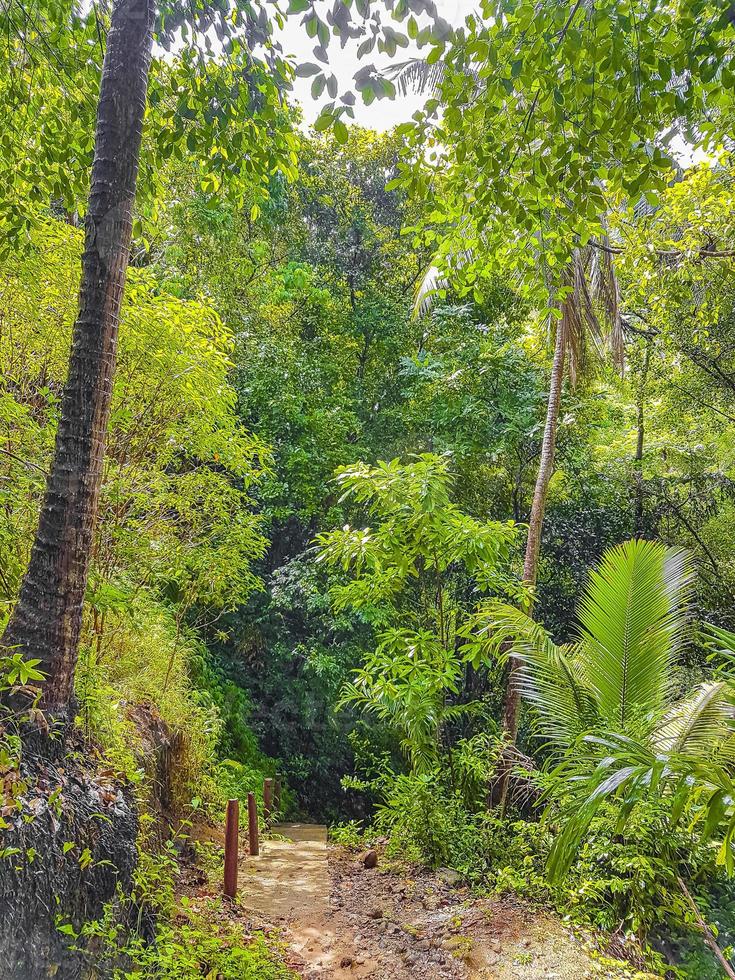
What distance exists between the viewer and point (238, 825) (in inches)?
208

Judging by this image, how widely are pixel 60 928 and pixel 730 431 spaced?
7.87 m

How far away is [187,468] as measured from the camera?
8.43m

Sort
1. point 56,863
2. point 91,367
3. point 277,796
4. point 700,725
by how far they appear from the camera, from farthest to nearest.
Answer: point 277,796 < point 700,725 < point 91,367 < point 56,863

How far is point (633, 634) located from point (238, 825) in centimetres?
354

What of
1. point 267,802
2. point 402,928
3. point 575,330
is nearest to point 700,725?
point 402,928

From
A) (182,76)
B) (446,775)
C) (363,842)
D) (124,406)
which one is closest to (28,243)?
(182,76)

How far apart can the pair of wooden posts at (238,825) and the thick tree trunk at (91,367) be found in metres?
2.18

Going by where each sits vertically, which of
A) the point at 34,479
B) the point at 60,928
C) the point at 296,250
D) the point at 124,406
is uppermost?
the point at 296,250

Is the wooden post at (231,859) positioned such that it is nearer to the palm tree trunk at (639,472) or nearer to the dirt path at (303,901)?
the dirt path at (303,901)

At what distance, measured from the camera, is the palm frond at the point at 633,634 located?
459 cm

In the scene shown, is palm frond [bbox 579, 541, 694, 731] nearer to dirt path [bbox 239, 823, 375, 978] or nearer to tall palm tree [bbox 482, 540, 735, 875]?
tall palm tree [bbox 482, 540, 735, 875]

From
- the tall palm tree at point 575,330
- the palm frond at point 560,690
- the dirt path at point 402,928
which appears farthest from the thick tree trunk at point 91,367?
the tall palm tree at point 575,330

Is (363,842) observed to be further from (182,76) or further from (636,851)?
(182,76)

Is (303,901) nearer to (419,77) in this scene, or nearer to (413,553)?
(413,553)
